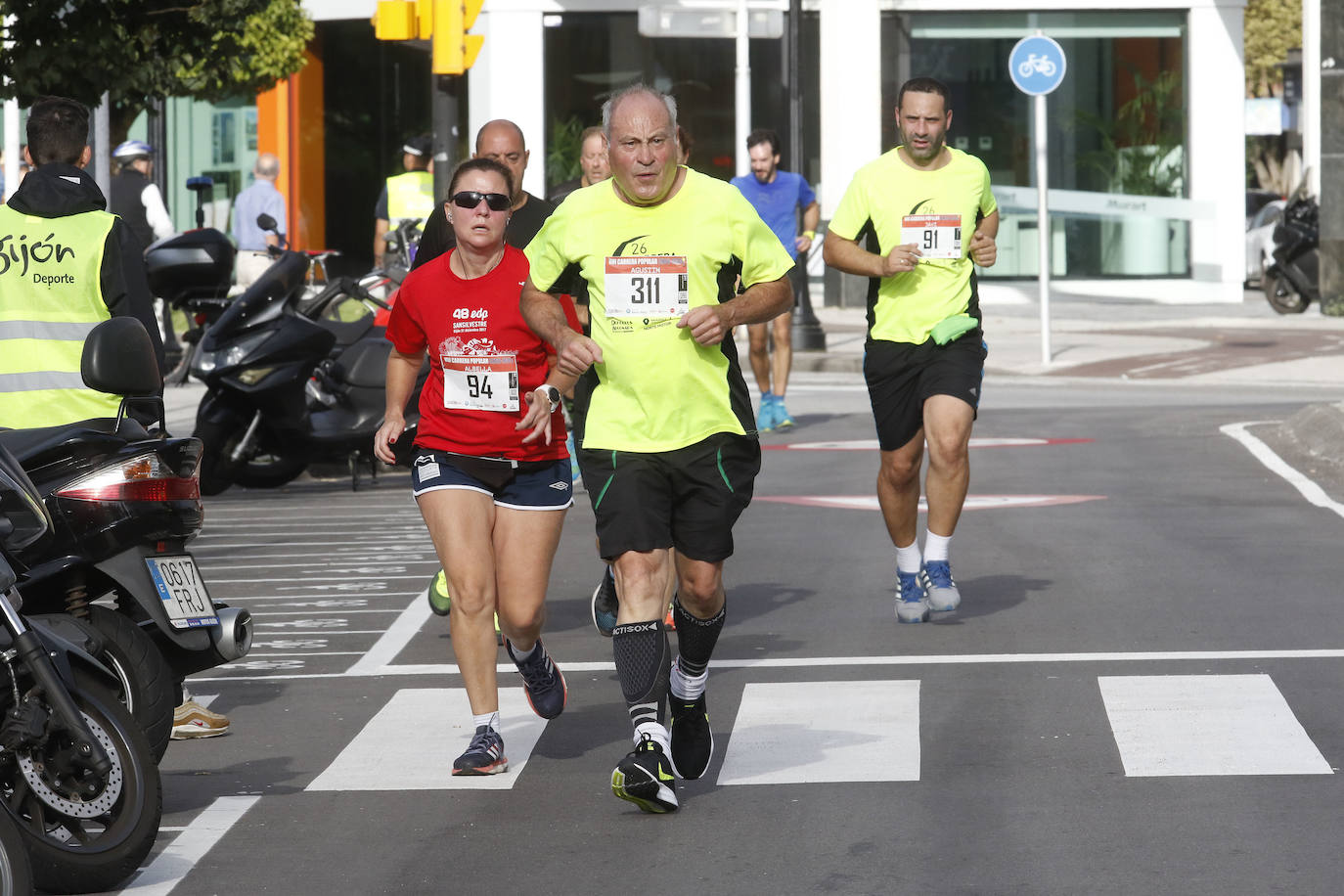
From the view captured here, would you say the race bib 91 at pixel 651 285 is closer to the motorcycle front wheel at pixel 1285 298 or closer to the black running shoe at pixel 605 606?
the black running shoe at pixel 605 606

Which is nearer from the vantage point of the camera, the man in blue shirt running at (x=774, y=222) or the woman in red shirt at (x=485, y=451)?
the woman in red shirt at (x=485, y=451)

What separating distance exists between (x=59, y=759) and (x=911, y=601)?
445 cm

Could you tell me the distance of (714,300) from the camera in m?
6.30

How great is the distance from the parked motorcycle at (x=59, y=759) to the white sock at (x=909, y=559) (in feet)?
14.1

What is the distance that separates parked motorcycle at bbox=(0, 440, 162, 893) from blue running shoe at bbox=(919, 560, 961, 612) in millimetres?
4244

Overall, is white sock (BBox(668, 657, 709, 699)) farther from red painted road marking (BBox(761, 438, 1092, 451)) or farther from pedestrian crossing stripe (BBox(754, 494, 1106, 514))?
red painted road marking (BBox(761, 438, 1092, 451))

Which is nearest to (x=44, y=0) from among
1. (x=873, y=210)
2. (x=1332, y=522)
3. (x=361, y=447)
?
(x=361, y=447)

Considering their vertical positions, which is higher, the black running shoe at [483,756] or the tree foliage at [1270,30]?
the tree foliage at [1270,30]

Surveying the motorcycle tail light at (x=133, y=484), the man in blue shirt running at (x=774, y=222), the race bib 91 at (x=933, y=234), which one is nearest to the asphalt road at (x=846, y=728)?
the motorcycle tail light at (x=133, y=484)

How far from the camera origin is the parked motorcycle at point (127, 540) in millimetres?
6035

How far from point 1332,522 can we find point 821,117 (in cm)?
2068

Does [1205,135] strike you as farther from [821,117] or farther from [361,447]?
[361,447]

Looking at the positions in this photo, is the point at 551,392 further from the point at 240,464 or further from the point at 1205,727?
the point at 240,464

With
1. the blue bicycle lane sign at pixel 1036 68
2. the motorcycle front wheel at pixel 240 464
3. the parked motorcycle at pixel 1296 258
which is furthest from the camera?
the parked motorcycle at pixel 1296 258
